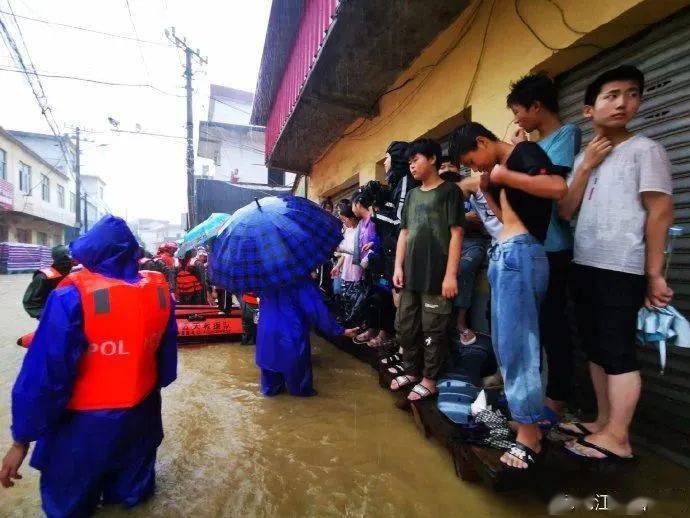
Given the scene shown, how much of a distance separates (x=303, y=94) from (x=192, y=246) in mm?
3136

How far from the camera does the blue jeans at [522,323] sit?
172cm

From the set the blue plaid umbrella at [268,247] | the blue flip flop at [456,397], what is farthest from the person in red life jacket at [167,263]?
the blue flip flop at [456,397]

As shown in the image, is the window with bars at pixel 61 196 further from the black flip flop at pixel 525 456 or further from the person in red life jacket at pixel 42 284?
the black flip flop at pixel 525 456

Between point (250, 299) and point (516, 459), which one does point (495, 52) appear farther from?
point (250, 299)

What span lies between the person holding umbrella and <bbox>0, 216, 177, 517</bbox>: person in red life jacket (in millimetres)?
1462

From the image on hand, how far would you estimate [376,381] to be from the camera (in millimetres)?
3744

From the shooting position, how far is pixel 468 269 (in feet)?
10.2

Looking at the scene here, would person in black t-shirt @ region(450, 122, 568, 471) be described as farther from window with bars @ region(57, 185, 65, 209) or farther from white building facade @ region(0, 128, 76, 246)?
window with bars @ region(57, 185, 65, 209)

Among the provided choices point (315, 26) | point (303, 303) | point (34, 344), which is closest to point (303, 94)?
point (315, 26)

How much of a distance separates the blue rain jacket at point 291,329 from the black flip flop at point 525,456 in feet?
6.05

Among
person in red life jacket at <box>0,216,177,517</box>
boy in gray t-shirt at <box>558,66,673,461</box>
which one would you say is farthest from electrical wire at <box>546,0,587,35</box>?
person in red life jacket at <box>0,216,177,517</box>

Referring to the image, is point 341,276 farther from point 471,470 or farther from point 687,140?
point 687,140

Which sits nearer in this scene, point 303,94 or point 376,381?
point 376,381

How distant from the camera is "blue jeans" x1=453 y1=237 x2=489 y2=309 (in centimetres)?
311
